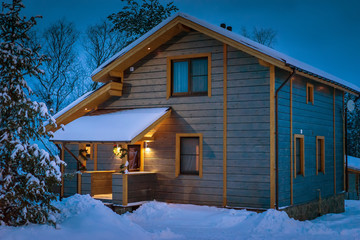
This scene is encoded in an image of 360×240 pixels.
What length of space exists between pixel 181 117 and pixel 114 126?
2187 mm

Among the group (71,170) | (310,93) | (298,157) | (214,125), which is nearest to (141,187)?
(214,125)

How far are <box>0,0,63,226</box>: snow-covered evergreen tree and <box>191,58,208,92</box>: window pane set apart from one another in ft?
20.6

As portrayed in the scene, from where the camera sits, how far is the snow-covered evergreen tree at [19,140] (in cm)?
956

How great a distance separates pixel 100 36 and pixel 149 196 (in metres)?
19.9

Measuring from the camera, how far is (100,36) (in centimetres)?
3303

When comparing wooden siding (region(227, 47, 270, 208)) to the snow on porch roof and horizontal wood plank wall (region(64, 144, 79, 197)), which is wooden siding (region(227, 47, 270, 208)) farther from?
horizontal wood plank wall (region(64, 144, 79, 197))

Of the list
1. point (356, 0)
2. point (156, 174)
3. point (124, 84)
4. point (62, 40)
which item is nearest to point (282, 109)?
point (156, 174)

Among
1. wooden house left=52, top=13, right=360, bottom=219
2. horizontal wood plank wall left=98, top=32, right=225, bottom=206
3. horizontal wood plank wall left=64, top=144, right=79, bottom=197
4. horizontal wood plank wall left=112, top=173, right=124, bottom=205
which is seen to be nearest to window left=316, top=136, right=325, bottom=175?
wooden house left=52, top=13, right=360, bottom=219

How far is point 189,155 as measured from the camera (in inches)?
605

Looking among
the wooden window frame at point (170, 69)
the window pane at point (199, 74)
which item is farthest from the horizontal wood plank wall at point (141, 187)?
the window pane at point (199, 74)

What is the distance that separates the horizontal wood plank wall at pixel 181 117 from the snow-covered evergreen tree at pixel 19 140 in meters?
5.83

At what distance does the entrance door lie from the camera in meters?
15.9

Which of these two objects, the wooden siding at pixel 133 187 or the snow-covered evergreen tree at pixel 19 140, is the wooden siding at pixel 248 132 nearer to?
the wooden siding at pixel 133 187

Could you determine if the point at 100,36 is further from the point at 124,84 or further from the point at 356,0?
→ the point at 356,0
